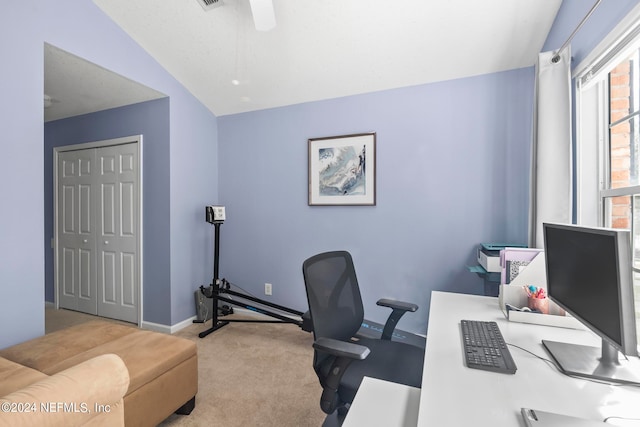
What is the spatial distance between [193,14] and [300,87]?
1.05 m

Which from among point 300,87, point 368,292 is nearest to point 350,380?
point 368,292

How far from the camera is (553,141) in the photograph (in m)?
1.86

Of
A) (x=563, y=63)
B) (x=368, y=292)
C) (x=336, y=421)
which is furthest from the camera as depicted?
(x=368, y=292)

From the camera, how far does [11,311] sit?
1.83 metres

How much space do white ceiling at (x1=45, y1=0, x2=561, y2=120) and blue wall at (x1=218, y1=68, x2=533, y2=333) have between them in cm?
20

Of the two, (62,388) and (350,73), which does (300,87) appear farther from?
(62,388)

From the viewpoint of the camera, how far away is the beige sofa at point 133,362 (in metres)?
1.45

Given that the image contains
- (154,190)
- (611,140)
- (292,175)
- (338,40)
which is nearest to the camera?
(611,140)

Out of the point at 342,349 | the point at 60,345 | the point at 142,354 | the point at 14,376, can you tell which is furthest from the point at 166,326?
the point at 342,349

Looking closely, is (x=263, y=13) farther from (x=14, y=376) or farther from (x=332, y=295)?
(x=14, y=376)

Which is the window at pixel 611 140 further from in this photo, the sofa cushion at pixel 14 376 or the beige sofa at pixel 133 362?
the sofa cushion at pixel 14 376

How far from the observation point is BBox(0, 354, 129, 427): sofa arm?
811 millimetres

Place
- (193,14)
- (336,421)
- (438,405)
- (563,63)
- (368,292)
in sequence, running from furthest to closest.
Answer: (368,292), (193,14), (563,63), (336,421), (438,405)

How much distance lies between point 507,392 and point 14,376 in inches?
80.4
